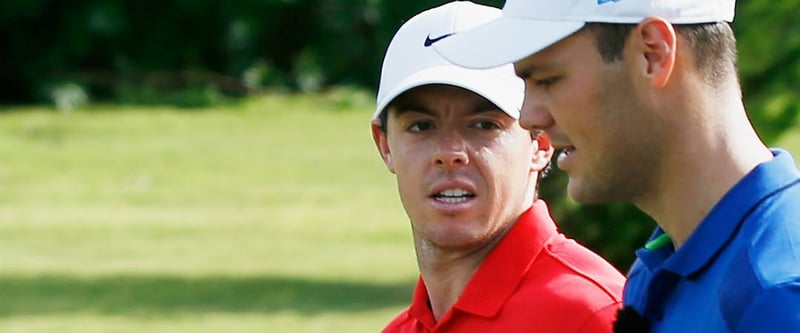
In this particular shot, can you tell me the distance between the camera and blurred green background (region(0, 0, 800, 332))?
11.8 meters

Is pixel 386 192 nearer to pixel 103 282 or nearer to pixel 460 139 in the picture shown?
pixel 103 282

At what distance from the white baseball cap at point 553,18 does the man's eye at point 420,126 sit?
2.40ft

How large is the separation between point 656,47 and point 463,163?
1.06 m

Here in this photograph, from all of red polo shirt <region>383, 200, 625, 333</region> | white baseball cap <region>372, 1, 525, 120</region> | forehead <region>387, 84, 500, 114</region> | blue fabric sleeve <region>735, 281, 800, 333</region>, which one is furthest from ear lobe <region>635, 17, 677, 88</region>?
forehead <region>387, 84, 500, 114</region>

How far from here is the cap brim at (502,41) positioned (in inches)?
100

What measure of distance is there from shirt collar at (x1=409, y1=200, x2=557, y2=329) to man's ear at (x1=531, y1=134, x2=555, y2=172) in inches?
5.4

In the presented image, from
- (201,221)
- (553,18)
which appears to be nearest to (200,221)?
(201,221)

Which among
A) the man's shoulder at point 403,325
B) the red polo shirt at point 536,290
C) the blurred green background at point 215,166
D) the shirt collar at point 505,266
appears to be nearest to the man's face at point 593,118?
the red polo shirt at point 536,290

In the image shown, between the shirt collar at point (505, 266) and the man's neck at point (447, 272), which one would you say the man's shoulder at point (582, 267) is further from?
the man's neck at point (447, 272)

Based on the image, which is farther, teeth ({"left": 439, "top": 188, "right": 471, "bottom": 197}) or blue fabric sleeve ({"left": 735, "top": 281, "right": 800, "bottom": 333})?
teeth ({"left": 439, "top": 188, "right": 471, "bottom": 197})

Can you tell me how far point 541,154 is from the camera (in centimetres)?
359

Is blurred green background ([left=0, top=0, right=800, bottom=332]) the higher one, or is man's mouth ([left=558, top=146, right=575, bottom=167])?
blurred green background ([left=0, top=0, right=800, bottom=332])

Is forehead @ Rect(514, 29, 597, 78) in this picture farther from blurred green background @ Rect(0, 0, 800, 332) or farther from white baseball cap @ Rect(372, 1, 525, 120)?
blurred green background @ Rect(0, 0, 800, 332)

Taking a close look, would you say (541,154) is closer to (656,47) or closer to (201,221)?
(656,47)
